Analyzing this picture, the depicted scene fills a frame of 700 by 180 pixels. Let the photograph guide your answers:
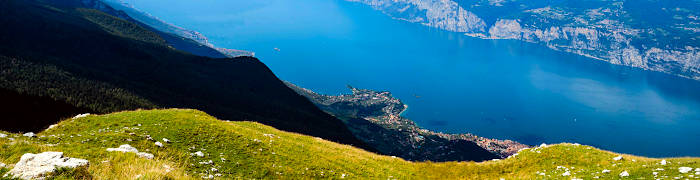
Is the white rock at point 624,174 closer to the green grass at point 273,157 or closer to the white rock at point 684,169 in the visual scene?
the green grass at point 273,157

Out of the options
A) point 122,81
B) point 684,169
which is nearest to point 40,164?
point 684,169

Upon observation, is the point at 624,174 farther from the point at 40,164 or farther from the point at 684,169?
the point at 40,164

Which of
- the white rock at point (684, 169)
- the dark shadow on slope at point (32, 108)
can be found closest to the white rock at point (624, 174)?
the white rock at point (684, 169)

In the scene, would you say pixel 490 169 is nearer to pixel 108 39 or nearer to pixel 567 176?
pixel 567 176

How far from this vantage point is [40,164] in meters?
9.12

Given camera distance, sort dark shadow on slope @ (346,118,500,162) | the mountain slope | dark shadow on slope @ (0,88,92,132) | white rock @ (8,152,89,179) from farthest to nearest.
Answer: dark shadow on slope @ (346,118,500,162) < the mountain slope < dark shadow on slope @ (0,88,92,132) < white rock @ (8,152,89,179)

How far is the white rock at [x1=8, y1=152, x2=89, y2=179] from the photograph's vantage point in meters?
8.10

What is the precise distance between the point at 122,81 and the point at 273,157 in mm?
152216

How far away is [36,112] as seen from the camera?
91.4 m

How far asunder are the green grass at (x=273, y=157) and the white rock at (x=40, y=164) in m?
4.19

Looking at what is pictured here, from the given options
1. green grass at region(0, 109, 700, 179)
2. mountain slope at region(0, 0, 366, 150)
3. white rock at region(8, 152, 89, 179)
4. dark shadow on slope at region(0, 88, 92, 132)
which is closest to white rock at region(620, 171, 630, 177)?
green grass at region(0, 109, 700, 179)

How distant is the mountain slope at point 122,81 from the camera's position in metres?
112

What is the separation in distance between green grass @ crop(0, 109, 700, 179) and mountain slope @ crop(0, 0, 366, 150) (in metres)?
95.3

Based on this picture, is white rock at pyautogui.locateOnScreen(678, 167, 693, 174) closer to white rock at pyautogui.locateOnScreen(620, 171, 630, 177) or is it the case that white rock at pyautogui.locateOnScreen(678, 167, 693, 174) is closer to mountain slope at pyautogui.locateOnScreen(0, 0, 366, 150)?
white rock at pyautogui.locateOnScreen(620, 171, 630, 177)
